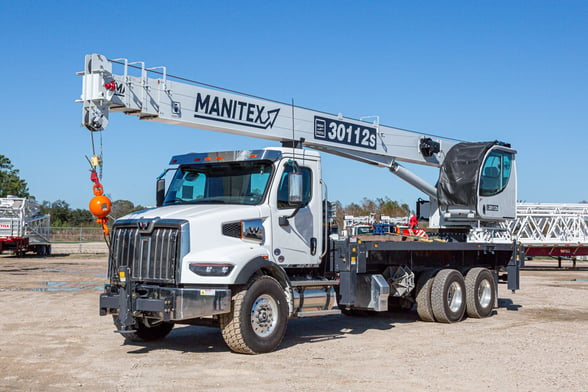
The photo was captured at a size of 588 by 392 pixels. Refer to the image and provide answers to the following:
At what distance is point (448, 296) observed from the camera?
13.7 meters

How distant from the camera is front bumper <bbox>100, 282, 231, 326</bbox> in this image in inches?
354

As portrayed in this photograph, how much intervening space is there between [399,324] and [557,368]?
15.2 feet

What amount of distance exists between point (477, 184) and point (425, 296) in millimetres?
2879

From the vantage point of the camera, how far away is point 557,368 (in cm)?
904

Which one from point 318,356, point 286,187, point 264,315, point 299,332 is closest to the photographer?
point 318,356

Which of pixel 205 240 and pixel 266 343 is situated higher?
pixel 205 240

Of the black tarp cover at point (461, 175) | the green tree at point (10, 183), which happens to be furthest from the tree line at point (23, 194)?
the black tarp cover at point (461, 175)

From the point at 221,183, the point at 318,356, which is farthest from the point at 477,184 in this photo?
the point at 318,356

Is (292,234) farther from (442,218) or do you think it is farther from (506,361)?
(442,218)

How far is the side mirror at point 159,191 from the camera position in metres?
11.2

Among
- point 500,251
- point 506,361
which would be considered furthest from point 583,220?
point 506,361

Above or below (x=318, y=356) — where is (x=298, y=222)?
above

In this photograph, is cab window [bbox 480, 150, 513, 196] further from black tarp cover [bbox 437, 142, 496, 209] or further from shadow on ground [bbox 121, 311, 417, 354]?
shadow on ground [bbox 121, 311, 417, 354]

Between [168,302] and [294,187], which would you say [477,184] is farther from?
[168,302]
